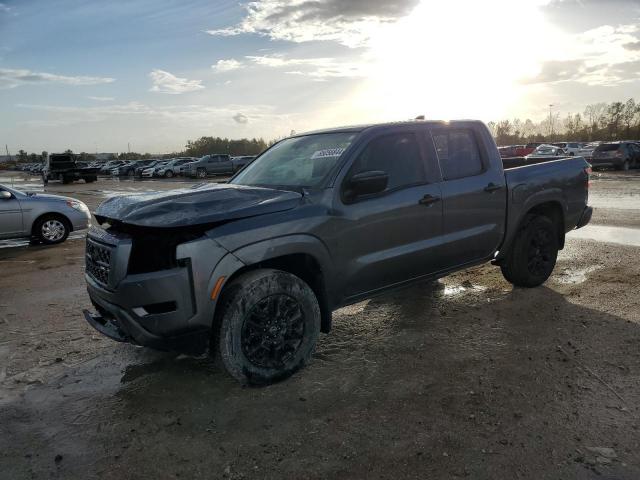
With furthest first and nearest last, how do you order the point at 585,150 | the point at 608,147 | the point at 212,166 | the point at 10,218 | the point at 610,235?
the point at 212,166 → the point at 585,150 → the point at 608,147 → the point at 10,218 → the point at 610,235

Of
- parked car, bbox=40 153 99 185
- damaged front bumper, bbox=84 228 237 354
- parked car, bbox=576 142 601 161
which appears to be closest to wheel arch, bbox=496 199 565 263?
damaged front bumper, bbox=84 228 237 354

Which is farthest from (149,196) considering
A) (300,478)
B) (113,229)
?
(300,478)

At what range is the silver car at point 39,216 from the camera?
31.8 ft

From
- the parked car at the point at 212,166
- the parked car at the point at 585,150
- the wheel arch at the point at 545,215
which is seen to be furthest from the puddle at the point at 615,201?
the parked car at the point at 212,166

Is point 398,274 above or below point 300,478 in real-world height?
above

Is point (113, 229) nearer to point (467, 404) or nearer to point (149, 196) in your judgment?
point (149, 196)

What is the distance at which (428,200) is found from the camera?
14.4 feet

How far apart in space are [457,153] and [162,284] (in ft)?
10.1

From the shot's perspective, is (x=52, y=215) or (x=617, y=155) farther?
(x=617, y=155)

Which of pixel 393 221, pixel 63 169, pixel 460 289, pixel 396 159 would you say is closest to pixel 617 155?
pixel 460 289

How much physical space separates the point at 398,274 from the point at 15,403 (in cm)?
303

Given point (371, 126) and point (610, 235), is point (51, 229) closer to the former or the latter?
point (371, 126)

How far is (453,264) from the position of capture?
188 inches

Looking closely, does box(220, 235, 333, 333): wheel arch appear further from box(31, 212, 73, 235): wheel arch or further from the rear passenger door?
box(31, 212, 73, 235): wheel arch
